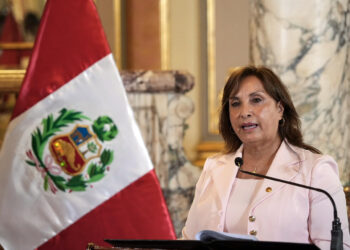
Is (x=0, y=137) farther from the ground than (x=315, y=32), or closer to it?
closer to it

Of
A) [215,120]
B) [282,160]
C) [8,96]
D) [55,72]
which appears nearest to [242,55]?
[215,120]

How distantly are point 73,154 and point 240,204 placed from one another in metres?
0.95

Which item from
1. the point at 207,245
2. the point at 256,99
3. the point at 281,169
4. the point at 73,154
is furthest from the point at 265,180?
the point at 73,154

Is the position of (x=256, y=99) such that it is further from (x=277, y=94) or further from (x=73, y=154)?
(x=73, y=154)

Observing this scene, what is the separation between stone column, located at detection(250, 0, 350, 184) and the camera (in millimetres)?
3420

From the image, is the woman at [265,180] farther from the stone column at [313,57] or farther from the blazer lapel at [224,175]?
the stone column at [313,57]

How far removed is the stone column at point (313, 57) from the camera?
11.2 ft

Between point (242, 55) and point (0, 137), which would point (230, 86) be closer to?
point (242, 55)

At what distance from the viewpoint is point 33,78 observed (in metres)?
3.26

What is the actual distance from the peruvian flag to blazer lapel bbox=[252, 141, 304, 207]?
0.75m

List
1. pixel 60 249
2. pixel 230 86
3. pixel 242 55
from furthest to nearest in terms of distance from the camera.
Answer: pixel 242 55 < pixel 60 249 < pixel 230 86

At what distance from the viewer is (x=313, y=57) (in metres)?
3.42

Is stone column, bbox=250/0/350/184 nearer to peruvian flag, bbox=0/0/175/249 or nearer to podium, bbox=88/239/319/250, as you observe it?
peruvian flag, bbox=0/0/175/249

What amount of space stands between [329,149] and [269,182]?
888 millimetres
